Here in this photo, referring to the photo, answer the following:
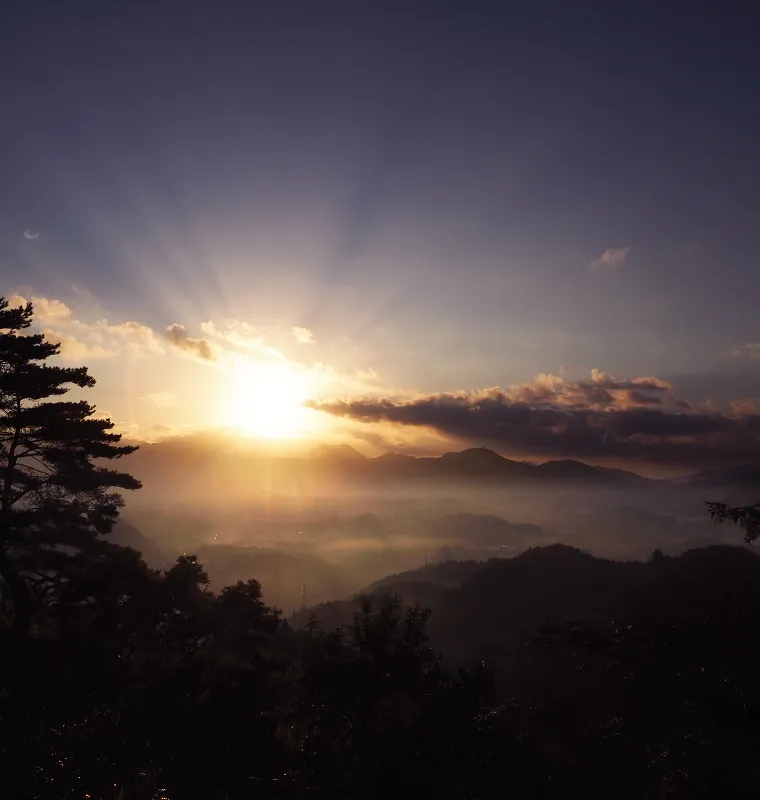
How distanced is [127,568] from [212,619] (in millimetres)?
4667

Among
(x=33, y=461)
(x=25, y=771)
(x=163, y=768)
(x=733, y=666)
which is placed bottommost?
(x=163, y=768)

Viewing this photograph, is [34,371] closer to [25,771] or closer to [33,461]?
[33,461]

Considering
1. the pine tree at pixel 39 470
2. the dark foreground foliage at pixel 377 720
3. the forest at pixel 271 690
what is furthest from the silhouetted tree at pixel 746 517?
the pine tree at pixel 39 470

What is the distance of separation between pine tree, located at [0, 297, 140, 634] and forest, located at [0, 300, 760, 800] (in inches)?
2.6

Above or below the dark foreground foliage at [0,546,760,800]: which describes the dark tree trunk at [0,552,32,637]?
above

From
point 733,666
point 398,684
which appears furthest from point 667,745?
point 398,684

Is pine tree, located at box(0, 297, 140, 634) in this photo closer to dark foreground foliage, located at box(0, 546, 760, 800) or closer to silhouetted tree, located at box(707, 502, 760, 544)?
dark foreground foliage, located at box(0, 546, 760, 800)

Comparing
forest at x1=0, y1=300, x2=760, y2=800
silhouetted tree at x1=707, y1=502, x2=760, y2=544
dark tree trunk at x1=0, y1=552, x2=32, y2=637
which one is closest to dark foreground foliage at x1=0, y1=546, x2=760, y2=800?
forest at x1=0, y1=300, x2=760, y2=800

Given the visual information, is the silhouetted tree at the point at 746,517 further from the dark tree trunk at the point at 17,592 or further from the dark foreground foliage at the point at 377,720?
the dark tree trunk at the point at 17,592

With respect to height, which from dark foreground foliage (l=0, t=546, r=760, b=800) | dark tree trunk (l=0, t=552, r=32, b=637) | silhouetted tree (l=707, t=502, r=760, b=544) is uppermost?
silhouetted tree (l=707, t=502, r=760, b=544)

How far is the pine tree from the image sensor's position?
63.0 ft

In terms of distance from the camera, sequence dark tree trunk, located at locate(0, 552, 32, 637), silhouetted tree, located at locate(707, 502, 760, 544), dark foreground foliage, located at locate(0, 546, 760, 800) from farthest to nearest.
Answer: dark tree trunk, located at locate(0, 552, 32, 637) → silhouetted tree, located at locate(707, 502, 760, 544) → dark foreground foliage, located at locate(0, 546, 760, 800)

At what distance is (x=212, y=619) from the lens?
963 inches

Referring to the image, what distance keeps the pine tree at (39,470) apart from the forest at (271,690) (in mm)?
65
